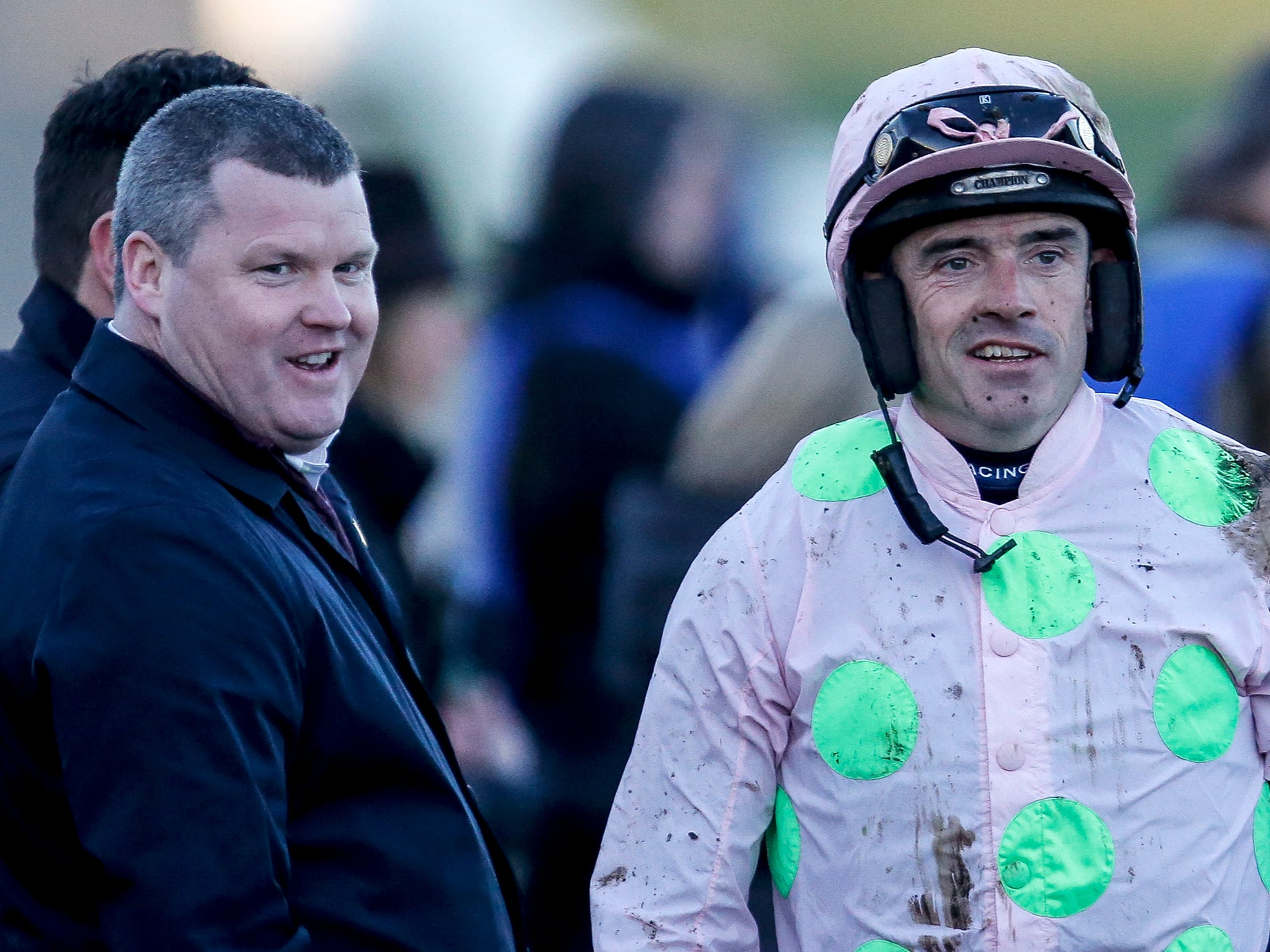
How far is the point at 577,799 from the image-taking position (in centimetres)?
425

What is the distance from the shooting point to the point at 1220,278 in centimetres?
406

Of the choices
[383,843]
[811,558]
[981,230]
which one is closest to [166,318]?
[383,843]

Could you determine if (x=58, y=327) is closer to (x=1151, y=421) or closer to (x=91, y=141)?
(x=91, y=141)

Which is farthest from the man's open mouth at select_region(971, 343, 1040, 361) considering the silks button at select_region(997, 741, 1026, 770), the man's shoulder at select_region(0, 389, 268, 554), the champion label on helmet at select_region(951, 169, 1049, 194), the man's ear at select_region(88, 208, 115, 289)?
the man's ear at select_region(88, 208, 115, 289)

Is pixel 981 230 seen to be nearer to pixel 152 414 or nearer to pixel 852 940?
pixel 852 940

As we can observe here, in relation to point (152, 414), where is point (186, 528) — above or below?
below

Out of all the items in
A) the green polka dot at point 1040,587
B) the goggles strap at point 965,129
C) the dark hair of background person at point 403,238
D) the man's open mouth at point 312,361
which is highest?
the dark hair of background person at point 403,238

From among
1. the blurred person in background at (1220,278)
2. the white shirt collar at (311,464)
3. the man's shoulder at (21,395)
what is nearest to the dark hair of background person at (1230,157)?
the blurred person in background at (1220,278)

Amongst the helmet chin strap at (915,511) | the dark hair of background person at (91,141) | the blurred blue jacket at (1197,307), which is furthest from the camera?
the blurred blue jacket at (1197,307)

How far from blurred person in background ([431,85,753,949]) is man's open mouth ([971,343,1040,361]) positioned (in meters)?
1.97

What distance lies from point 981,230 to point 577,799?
93.7 inches

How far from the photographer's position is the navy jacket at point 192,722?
1.75 meters

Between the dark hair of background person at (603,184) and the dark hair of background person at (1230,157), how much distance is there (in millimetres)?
1362

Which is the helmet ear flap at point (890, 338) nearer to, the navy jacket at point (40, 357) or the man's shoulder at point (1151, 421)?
the man's shoulder at point (1151, 421)
